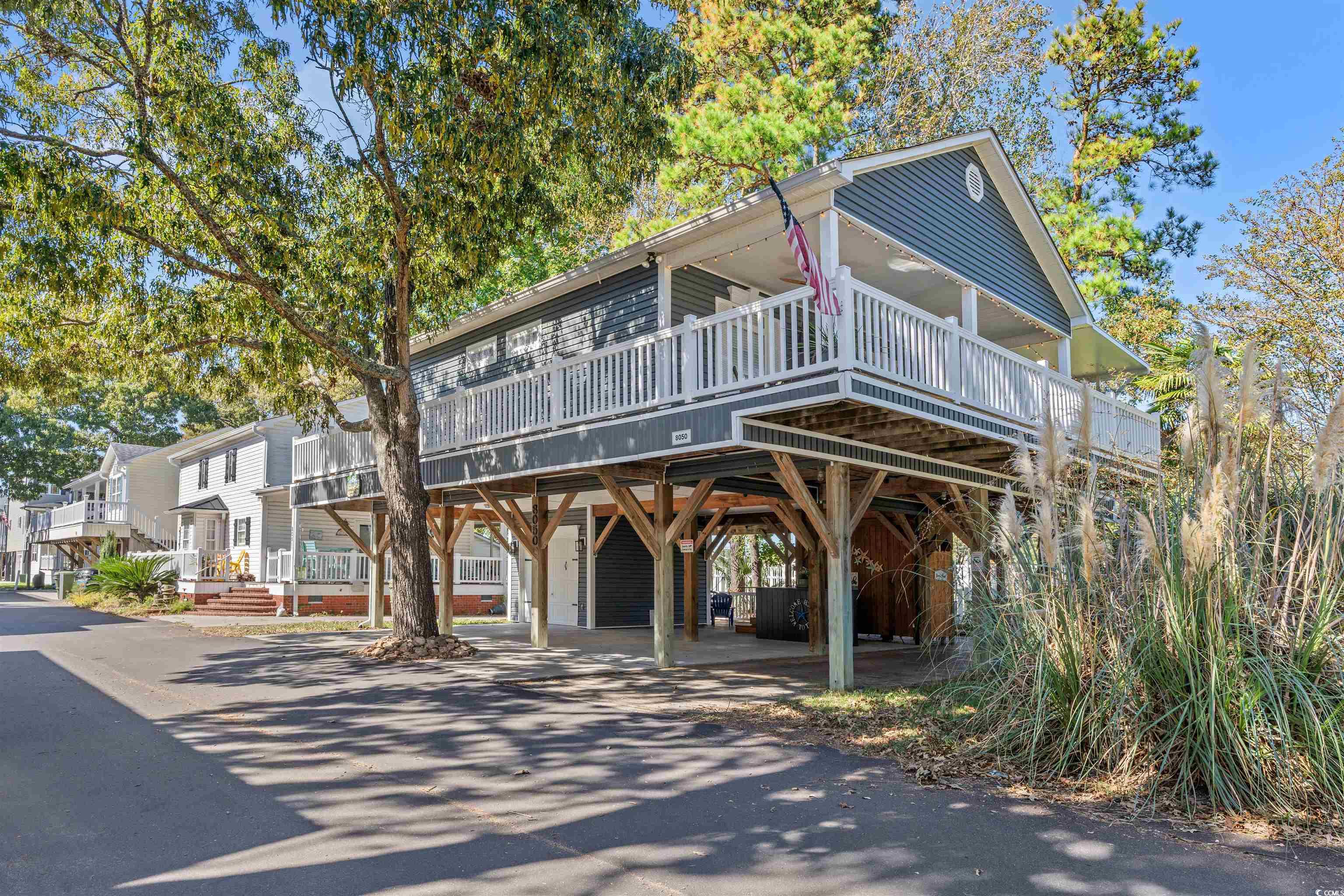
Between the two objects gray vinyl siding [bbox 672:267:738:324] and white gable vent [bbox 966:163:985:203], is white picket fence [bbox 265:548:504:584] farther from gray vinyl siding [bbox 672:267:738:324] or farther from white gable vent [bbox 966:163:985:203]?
white gable vent [bbox 966:163:985:203]

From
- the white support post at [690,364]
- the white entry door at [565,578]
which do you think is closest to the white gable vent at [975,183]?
the white support post at [690,364]

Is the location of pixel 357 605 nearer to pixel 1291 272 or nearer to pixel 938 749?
pixel 938 749

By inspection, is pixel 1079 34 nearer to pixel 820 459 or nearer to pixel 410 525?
pixel 820 459

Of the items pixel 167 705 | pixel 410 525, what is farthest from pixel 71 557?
pixel 167 705

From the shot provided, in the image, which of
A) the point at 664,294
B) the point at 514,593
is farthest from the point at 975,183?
the point at 514,593

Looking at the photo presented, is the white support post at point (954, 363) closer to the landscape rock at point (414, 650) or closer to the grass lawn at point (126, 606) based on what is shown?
the landscape rock at point (414, 650)

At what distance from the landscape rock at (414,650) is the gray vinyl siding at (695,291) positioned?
5.37 metres

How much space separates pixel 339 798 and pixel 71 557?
41.0 m

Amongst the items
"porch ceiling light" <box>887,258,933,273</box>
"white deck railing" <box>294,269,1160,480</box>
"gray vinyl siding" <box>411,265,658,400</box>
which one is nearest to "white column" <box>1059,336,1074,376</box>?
"white deck railing" <box>294,269,1160,480</box>

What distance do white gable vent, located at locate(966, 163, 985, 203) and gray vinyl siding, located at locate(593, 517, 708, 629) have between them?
8.80 meters

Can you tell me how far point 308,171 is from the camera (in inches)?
489

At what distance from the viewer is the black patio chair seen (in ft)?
72.7

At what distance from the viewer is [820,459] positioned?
10.3 metres

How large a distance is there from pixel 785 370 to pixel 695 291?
397 cm
